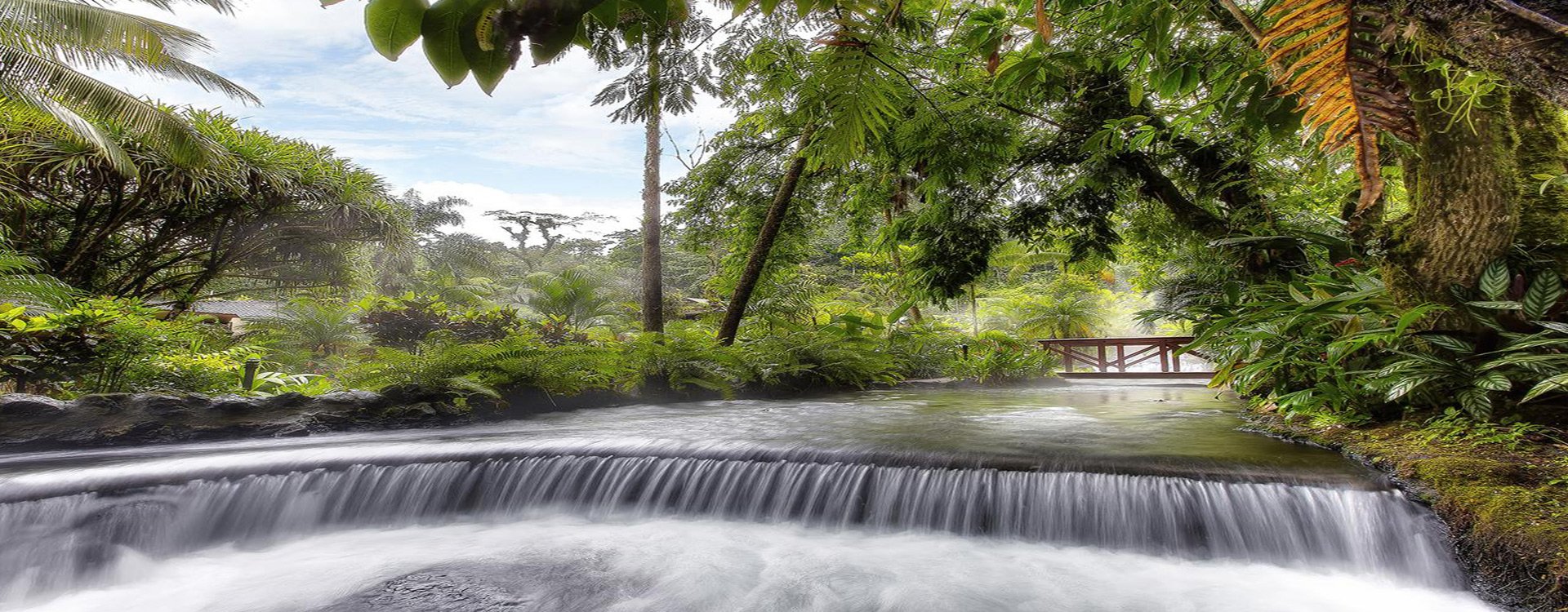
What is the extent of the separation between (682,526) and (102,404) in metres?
4.27

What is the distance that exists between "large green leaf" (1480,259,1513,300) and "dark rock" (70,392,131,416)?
7.45 meters

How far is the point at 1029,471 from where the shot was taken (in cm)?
312

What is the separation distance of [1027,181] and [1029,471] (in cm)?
283

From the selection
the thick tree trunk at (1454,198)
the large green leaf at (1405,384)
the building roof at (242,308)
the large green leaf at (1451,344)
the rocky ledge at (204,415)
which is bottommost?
the rocky ledge at (204,415)

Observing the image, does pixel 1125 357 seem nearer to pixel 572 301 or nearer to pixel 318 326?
pixel 572 301

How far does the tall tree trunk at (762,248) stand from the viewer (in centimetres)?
771

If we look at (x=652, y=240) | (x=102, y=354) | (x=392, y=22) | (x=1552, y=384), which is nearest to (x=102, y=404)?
(x=102, y=354)

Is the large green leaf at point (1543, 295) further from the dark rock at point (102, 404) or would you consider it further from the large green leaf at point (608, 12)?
the dark rock at point (102, 404)

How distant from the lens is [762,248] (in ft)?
26.4

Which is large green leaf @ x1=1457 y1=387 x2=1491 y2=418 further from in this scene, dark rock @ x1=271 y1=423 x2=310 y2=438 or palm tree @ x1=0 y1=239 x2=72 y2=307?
palm tree @ x1=0 y1=239 x2=72 y2=307

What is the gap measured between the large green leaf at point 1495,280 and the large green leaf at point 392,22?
3.64m

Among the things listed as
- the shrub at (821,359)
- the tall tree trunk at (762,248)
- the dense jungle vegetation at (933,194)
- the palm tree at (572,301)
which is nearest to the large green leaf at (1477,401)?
the dense jungle vegetation at (933,194)

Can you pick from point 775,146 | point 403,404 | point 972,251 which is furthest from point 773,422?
point 775,146

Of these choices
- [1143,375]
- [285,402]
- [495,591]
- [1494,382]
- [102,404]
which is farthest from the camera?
[1143,375]
